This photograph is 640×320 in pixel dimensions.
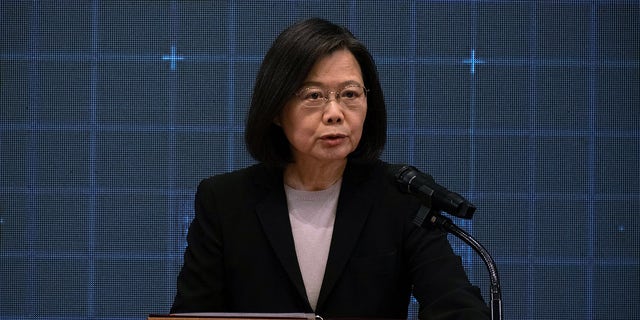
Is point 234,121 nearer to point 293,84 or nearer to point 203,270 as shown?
point 203,270

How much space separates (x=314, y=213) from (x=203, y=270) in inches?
13.2

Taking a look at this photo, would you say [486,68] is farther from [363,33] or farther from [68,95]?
[68,95]

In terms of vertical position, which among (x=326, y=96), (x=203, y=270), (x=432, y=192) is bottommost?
(x=203, y=270)

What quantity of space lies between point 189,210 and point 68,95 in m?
0.77

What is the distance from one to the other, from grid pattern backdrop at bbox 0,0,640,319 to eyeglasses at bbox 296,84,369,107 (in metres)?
1.79

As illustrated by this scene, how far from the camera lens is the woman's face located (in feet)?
6.84

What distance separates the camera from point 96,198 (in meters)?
3.87

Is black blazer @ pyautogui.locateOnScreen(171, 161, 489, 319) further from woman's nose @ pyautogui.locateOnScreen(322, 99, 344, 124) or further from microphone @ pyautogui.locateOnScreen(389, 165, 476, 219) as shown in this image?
microphone @ pyautogui.locateOnScreen(389, 165, 476, 219)

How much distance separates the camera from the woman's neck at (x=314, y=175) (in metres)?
2.29

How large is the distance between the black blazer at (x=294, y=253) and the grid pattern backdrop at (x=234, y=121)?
1.58 metres

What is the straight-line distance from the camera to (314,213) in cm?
228

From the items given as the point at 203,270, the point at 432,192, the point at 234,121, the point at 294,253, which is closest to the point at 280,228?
the point at 294,253

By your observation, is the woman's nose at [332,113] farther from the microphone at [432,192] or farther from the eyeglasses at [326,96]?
the microphone at [432,192]

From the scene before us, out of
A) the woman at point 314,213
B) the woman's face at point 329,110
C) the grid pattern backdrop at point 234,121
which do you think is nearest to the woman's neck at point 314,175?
the woman at point 314,213
